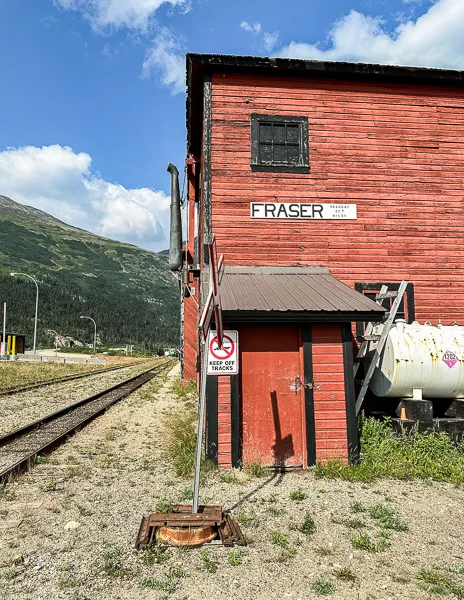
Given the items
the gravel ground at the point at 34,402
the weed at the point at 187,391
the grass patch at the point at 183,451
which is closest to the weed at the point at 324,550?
the grass patch at the point at 183,451

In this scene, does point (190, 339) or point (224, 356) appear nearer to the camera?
point (224, 356)

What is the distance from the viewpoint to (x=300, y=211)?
10.9 m

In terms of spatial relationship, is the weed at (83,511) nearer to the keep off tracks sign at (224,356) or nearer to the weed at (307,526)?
the keep off tracks sign at (224,356)

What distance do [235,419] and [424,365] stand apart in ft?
12.5

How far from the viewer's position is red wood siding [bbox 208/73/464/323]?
35.3 feet

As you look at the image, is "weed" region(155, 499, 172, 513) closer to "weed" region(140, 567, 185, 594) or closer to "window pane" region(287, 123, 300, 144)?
"weed" region(140, 567, 185, 594)

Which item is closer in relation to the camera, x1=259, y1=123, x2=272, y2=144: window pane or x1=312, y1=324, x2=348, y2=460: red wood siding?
x1=312, y1=324, x2=348, y2=460: red wood siding

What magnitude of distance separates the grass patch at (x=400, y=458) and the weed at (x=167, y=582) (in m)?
3.63

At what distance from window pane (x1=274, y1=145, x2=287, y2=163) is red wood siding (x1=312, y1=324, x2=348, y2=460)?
16.2 ft

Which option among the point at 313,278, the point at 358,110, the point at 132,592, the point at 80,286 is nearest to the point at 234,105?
the point at 358,110

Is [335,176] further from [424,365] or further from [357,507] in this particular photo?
[357,507]

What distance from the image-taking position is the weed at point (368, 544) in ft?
15.7

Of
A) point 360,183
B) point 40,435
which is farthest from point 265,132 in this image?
point 40,435

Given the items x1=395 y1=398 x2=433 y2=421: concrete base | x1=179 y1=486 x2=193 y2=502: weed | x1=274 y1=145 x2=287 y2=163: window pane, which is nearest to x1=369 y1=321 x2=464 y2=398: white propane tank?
x1=395 y1=398 x2=433 y2=421: concrete base
